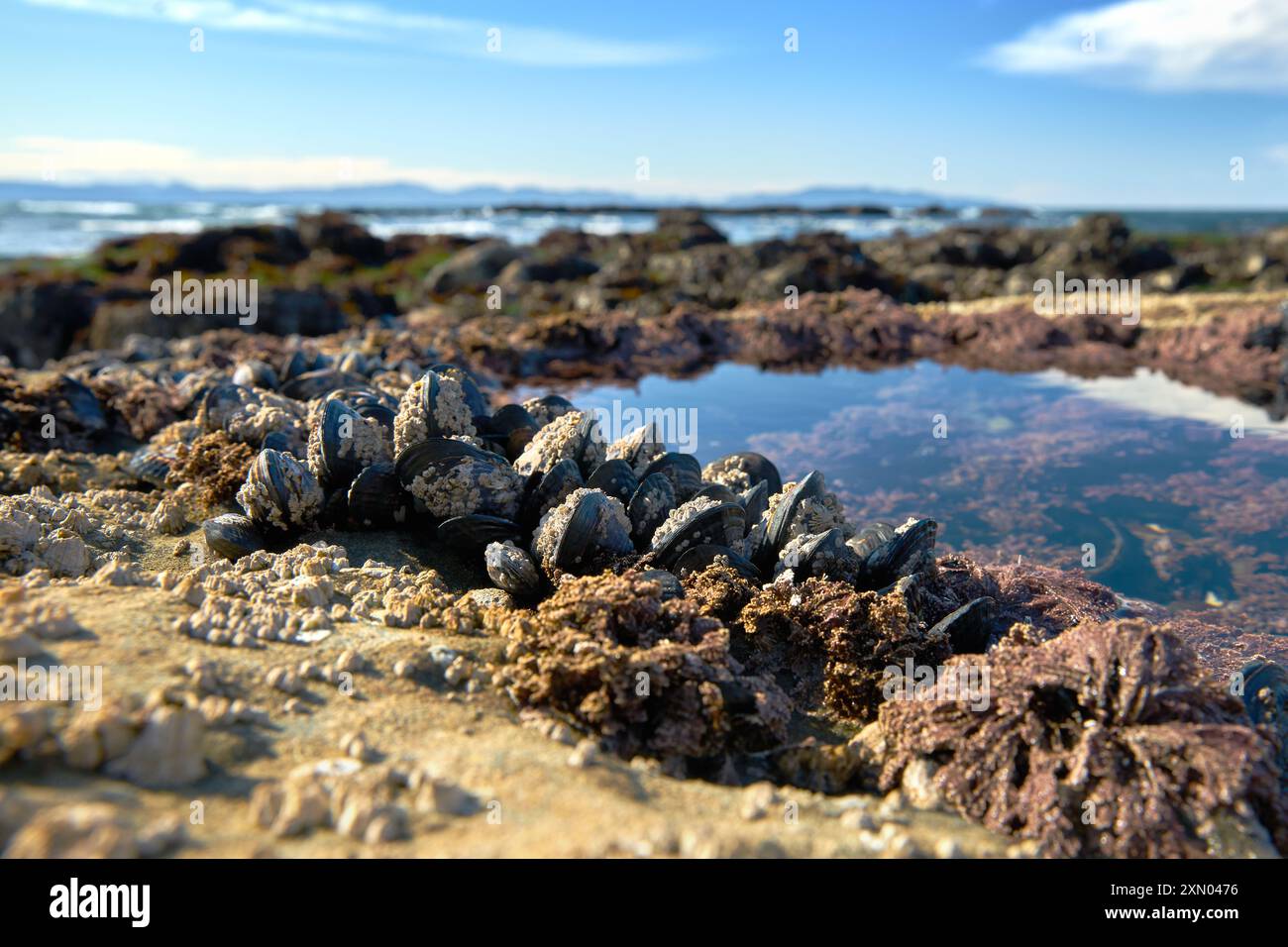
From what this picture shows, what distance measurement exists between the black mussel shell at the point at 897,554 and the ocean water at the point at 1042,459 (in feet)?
5.92

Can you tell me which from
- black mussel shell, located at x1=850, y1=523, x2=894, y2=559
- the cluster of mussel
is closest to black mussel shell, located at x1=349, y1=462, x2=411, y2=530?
the cluster of mussel

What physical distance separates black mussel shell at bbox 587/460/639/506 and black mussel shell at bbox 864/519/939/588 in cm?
150

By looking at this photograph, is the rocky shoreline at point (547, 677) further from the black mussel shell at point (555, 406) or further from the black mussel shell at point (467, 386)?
the black mussel shell at point (555, 406)

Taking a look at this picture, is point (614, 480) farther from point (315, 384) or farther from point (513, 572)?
point (315, 384)

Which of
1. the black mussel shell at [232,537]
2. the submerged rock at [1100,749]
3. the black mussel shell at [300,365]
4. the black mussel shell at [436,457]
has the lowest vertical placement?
the submerged rock at [1100,749]

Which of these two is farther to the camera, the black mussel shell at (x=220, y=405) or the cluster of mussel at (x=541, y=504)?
the black mussel shell at (x=220, y=405)

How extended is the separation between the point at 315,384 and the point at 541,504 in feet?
12.6

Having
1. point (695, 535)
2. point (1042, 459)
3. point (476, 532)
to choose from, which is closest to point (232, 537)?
point (476, 532)

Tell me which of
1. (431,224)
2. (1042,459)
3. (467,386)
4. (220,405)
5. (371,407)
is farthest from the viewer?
(431,224)

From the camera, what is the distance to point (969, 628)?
3.75 metres

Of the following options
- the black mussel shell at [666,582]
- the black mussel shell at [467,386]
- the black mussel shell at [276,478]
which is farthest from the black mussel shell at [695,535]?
the black mussel shell at [276,478]

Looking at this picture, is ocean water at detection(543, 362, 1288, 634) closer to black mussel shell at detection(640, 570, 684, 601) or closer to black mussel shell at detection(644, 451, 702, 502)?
black mussel shell at detection(644, 451, 702, 502)

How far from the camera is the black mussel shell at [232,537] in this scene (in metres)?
4.54
